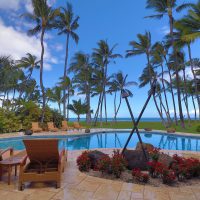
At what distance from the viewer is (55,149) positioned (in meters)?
4.22

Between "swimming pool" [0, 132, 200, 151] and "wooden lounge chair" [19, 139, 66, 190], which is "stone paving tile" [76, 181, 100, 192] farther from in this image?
"swimming pool" [0, 132, 200, 151]

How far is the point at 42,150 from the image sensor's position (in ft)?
14.0

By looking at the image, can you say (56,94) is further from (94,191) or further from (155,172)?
(94,191)

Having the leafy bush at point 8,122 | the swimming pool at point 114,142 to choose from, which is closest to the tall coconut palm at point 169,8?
the swimming pool at point 114,142

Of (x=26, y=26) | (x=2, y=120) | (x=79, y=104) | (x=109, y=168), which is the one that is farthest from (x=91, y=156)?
(x=79, y=104)

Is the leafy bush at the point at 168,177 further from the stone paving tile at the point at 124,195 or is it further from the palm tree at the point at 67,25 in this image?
the palm tree at the point at 67,25

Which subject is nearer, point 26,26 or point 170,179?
point 170,179

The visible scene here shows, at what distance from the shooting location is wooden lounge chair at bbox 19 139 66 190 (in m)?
3.91

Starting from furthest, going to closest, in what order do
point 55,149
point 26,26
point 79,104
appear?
point 79,104 → point 26,26 → point 55,149

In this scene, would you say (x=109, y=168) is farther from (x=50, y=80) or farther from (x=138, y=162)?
(x=50, y=80)

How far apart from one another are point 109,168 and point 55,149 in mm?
1493

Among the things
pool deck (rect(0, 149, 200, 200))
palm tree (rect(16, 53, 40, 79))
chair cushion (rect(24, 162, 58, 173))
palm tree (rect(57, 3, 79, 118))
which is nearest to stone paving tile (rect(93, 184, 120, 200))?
pool deck (rect(0, 149, 200, 200))

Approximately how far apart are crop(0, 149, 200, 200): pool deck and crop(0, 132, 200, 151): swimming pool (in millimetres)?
7213

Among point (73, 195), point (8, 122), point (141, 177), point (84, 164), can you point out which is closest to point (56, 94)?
point (8, 122)
